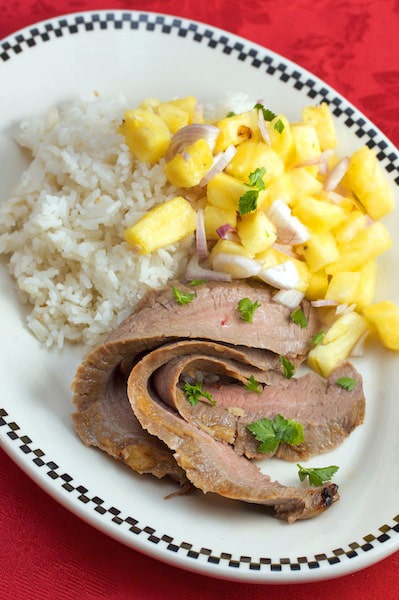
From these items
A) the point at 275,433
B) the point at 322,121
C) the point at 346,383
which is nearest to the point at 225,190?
the point at 322,121

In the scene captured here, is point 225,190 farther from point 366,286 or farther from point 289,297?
point 366,286

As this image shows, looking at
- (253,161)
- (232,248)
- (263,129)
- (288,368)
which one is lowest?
(288,368)

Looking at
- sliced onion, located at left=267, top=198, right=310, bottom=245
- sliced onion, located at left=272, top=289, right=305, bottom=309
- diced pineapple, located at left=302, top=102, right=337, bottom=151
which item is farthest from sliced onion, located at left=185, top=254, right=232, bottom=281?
diced pineapple, located at left=302, top=102, right=337, bottom=151

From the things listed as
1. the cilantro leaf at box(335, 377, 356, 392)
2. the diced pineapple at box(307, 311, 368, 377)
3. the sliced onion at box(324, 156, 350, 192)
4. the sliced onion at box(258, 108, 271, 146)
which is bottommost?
the cilantro leaf at box(335, 377, 356, 392)

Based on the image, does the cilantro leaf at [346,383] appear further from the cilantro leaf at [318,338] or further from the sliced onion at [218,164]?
the sliced onion at [218,164]

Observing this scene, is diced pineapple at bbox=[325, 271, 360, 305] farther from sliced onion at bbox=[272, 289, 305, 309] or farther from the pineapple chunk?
the pineapple chunk

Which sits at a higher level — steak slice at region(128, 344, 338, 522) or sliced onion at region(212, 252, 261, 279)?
sliced onion at region(212, 252, 261, 279)

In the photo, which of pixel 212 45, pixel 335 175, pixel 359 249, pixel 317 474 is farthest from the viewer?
pixel 212 45
